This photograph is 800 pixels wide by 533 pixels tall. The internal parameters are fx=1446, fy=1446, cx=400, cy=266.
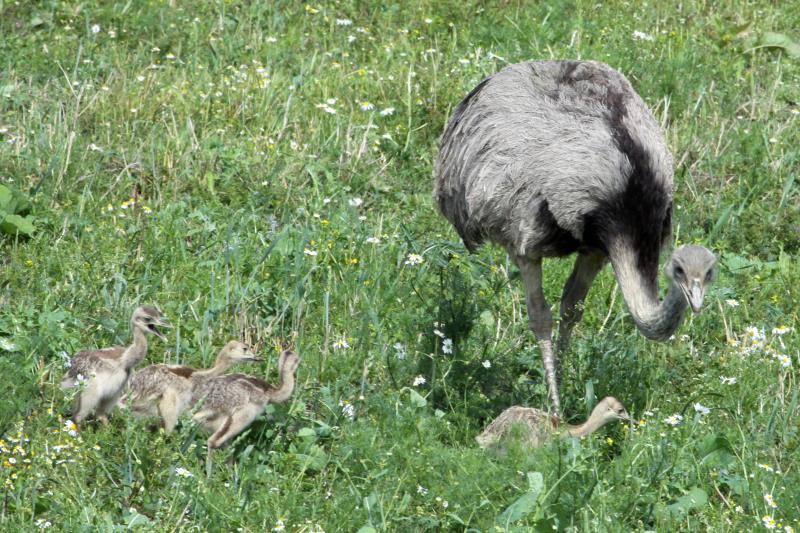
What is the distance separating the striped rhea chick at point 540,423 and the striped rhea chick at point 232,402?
941mm

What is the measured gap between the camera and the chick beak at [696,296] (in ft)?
20.3

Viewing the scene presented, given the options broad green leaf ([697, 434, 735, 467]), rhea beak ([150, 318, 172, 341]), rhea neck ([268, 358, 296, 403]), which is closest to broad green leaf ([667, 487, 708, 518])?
broad green leaf ([697, 434, 735, 467])

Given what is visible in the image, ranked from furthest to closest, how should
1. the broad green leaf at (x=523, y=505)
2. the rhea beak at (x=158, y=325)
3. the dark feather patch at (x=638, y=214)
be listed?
the dark feather patch at (x=638, y=214) < the rhea beak at (x=158, y=325) < the broad green leaf at (x=523, y=505)

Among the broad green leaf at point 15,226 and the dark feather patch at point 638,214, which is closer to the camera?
the dark feather patch at point 638,214

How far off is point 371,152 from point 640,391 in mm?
2924

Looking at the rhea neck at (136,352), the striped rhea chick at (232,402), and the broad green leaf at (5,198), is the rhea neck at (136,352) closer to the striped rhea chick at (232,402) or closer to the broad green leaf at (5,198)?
the striped rhea chick at (232,402)

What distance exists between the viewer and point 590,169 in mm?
6816

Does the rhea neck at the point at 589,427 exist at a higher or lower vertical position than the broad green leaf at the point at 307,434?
higher

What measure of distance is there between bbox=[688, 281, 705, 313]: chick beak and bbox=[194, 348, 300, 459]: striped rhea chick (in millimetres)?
1826

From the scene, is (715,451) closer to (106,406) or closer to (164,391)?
(164,391)

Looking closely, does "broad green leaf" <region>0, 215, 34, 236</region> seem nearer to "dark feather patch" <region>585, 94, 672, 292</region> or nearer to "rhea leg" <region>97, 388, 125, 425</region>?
"rhea leg" <region>97, 388, 125, 425</region>

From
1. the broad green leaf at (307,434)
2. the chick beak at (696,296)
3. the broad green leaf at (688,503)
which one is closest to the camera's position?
the broad green leaf at (688,503)

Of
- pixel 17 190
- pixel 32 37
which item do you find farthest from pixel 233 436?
pixel 32 37

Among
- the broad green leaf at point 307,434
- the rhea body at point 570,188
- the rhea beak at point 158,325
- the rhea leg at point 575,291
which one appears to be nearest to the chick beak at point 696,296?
the rhea body at point 570,188
